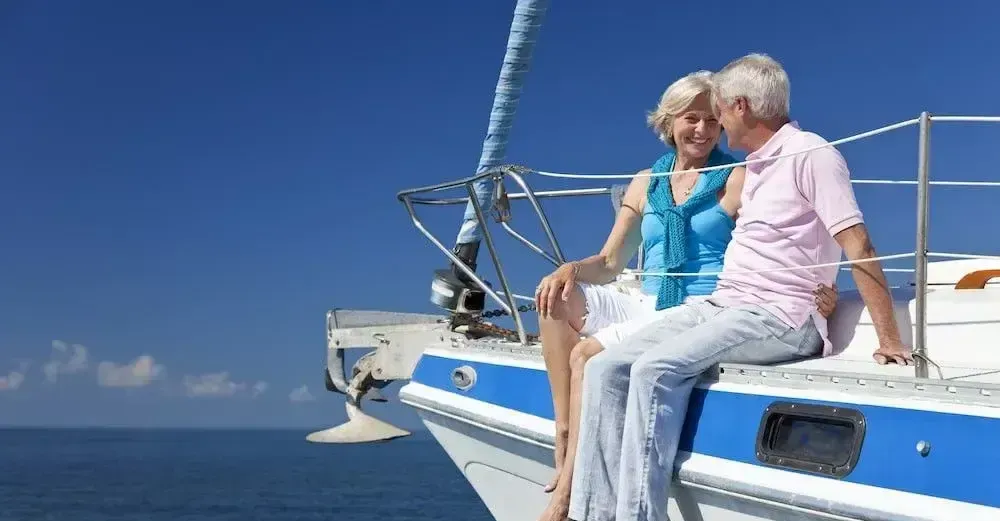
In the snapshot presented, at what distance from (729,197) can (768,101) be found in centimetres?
50

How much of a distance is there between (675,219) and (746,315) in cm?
69

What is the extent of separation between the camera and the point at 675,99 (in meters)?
4.58

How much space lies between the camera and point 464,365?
5.69 metres

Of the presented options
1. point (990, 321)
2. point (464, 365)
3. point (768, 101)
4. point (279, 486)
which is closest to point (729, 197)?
point (768, 101)

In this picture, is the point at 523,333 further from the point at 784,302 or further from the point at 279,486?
the point at 279,486

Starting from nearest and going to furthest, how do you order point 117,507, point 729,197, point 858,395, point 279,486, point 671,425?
1. point 858,395
2. point 671,425
3. point 729,197
4. point 117,507
5. point 279,486

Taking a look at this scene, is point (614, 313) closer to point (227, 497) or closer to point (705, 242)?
point (705, 242)

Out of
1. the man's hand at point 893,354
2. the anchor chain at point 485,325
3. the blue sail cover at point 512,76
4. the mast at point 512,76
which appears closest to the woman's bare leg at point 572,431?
the man's hand at point 893,354

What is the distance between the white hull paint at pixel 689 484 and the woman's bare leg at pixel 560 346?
0.29 m

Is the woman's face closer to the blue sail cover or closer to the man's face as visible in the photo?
the man's face

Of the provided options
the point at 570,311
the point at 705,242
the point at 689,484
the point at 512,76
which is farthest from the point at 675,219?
the point at 512,76

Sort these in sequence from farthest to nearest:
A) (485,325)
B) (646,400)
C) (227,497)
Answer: (227,497)
(485,325)
(646,400)

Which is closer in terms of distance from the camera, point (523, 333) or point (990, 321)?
point (990, 321)

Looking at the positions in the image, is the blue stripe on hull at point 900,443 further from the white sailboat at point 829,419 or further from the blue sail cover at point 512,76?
the blue sail cover at point 512,76
